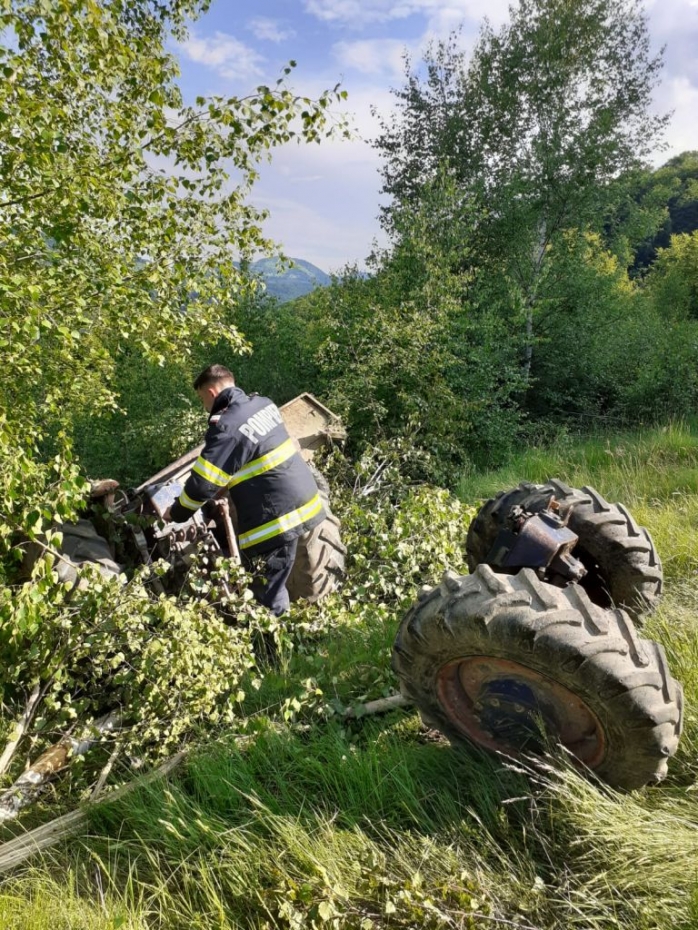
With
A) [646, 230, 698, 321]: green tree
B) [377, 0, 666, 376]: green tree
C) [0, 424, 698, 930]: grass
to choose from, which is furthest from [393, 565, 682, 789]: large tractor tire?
[646, 230, 698, 321]: green tree

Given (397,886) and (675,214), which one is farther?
(675,214)

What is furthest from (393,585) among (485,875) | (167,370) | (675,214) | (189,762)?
(675,214)

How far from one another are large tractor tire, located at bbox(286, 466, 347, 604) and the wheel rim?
6.29ft

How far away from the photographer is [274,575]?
3928 mm

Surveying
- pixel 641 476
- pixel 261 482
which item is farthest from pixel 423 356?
pixel 261 482

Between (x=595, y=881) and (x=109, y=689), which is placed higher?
(x=109, y=689)

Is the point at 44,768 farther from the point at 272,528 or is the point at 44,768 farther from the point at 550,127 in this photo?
the point at 550,127

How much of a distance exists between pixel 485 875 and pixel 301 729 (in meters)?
1.09

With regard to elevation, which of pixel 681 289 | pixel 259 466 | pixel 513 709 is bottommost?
pixel 513 709

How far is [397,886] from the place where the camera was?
1.88 m

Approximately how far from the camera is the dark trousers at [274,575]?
3920 mm

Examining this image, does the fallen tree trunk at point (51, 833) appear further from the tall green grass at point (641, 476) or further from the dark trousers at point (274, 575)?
the tall green grass at point (641, 476)

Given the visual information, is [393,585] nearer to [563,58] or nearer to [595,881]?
[595,881]

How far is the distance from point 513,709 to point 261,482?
2.24 meters
